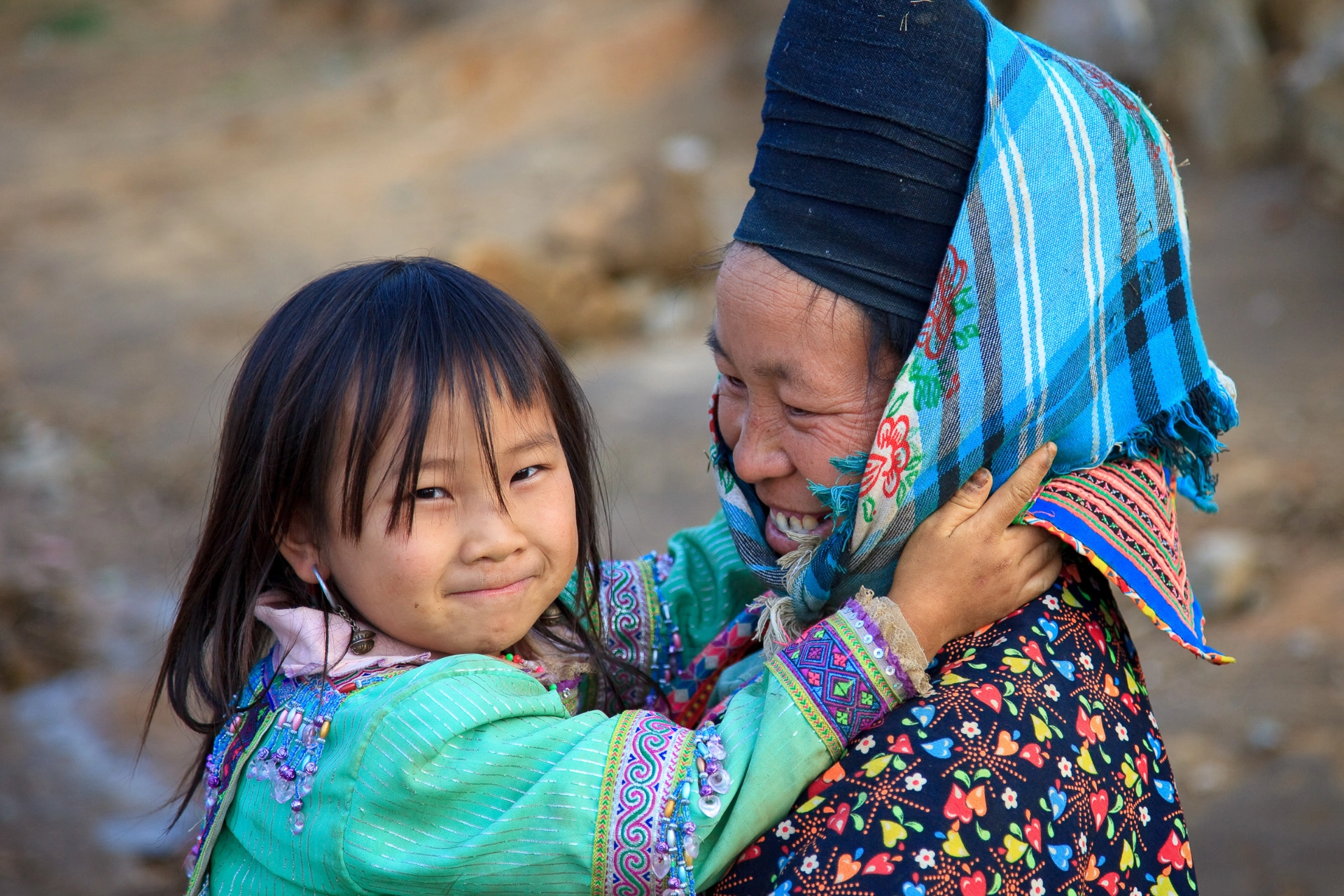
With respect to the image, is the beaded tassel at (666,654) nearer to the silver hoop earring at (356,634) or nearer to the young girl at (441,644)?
the young girl at (441,644)

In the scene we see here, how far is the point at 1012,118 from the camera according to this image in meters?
1.78

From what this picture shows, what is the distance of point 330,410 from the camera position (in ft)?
6.07

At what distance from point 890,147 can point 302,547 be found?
1196 mm

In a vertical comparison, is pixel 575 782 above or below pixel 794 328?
below

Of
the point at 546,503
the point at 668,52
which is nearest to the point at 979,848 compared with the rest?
the point at 546,503

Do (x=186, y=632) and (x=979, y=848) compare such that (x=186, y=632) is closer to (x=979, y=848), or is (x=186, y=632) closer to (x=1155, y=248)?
(x=979, y=848)

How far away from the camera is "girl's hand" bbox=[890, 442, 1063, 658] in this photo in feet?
5.78

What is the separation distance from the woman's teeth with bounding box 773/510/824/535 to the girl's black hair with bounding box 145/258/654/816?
41 centimetres

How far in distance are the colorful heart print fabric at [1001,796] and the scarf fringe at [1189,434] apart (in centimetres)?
34

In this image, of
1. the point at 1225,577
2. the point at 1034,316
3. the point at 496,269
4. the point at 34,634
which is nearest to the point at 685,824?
the point at 1034,316

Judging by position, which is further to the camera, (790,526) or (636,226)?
(636,226)

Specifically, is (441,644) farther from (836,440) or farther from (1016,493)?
(1016,493)

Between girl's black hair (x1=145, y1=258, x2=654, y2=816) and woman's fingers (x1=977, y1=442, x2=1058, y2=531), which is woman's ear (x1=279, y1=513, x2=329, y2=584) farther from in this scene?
woman's fingers (x1=977, y1=442, x2=1058, y2=531)

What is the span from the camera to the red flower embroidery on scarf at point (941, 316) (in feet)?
5.83
